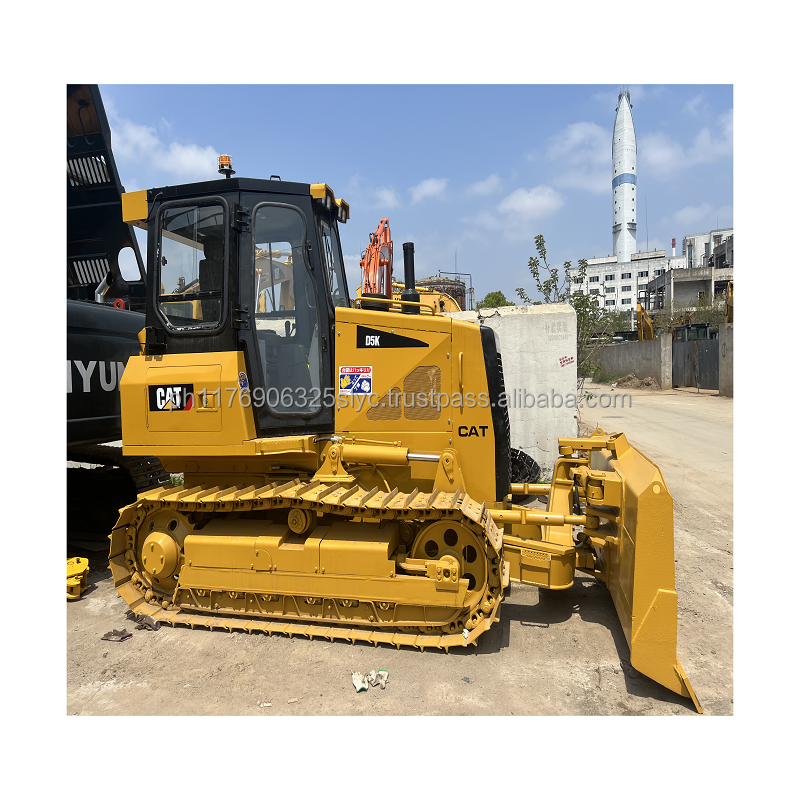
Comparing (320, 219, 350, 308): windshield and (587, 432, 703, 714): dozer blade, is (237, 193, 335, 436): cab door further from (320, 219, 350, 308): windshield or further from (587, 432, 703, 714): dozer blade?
(587, 432, 703, 714): dozer blade

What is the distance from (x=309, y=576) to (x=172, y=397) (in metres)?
1.87

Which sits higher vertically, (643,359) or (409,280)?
(643,359)

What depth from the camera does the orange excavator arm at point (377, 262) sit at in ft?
32.8

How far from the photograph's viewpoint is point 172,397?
4156 mm

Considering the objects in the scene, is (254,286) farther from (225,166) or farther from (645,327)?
(645,327)

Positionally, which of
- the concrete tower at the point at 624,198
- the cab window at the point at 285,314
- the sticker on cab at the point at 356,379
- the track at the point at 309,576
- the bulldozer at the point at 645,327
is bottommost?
the track at the point at 309,576

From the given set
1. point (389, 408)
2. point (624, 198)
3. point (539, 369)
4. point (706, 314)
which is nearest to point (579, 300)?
point (539, 369)

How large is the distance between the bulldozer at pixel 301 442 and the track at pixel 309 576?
0.06 feet

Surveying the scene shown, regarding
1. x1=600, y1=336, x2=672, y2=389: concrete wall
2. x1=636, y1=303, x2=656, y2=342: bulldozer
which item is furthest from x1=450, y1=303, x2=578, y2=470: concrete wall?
x1=636, y1=303, x2=656, y2=342: bulldozer

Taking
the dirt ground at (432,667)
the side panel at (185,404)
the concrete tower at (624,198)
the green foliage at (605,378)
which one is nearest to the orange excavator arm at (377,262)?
the side panel at (185,404)

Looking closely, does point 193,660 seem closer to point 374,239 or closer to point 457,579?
point 457,579

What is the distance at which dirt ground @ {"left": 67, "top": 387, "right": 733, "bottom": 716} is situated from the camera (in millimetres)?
3119

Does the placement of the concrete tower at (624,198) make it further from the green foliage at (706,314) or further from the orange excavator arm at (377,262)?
the orange excavator arm at (377,262)

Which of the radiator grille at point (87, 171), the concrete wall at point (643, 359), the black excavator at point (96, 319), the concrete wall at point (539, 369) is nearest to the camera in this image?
the black excavator at point (96, 319)
